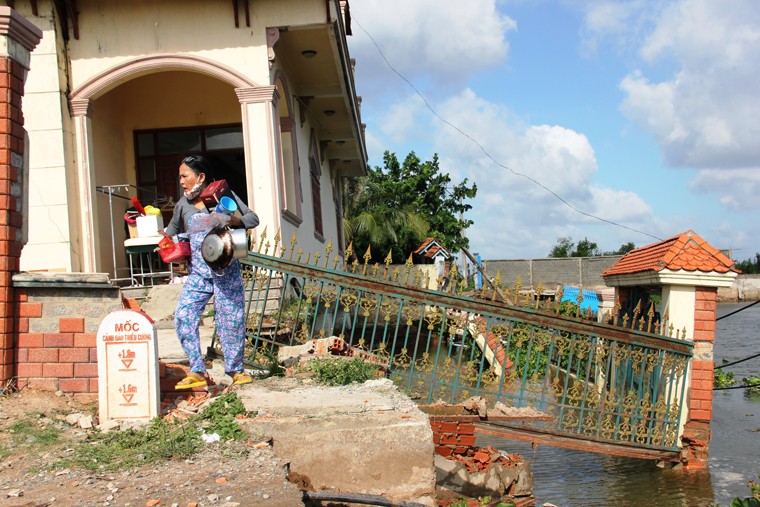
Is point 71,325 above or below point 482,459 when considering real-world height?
above

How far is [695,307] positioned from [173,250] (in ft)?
16.8

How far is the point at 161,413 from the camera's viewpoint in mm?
4371

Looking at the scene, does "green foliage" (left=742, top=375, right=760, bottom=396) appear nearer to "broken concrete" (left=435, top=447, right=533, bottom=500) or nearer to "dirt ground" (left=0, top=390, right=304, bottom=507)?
"broken concrete" (left=435, top=447, right=533, bottom=500)

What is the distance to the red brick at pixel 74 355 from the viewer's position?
4641 millimetres

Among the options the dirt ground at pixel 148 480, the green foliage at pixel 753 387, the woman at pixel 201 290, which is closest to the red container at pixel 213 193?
the woman at pixel 201 290

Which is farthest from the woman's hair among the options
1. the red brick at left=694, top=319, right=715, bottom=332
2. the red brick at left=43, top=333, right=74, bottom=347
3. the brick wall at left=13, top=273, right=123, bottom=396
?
the red brick at left=694, top=319, right=715, bottom=332

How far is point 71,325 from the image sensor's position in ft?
15.2

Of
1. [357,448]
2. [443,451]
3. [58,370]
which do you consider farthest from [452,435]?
[58,370]

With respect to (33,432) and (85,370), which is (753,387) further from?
(33,432)

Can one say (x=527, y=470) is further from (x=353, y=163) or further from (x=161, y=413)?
(x=353, y=163)

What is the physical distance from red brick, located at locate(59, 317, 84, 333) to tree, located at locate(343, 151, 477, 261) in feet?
77.8

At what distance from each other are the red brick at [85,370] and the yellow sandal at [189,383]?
535mm

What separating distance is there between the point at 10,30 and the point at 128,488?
3.18 meters

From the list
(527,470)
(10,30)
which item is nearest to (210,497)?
(527,470)
